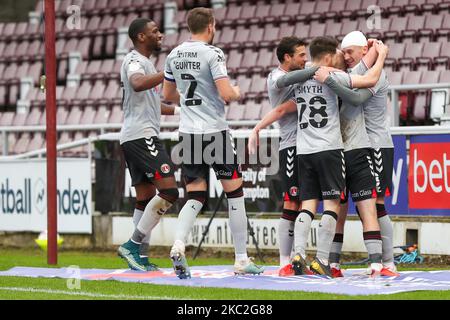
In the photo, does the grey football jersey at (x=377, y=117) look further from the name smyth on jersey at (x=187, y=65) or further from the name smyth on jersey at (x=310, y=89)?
the name smyth on jersey at (x=187, y=65)

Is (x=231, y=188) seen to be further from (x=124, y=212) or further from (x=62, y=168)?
(x=62, y=168)

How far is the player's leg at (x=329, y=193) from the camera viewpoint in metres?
10.1

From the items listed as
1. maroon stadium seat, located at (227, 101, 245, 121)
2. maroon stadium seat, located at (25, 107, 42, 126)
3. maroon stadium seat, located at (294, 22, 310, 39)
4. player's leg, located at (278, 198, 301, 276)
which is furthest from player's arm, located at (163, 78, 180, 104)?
maroon stadium seat, located at (25, 107, 42, 126)

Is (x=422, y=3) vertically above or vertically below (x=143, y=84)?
above

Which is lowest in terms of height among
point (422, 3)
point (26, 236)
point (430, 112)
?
point (26, 236)

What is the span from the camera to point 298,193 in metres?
10.9

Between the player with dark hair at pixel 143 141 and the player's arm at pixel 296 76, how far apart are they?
4.08ft

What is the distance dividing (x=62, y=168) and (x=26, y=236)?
1.23m

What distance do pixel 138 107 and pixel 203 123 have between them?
1.06 m

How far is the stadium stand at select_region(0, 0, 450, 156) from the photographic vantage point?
18.7 meters
